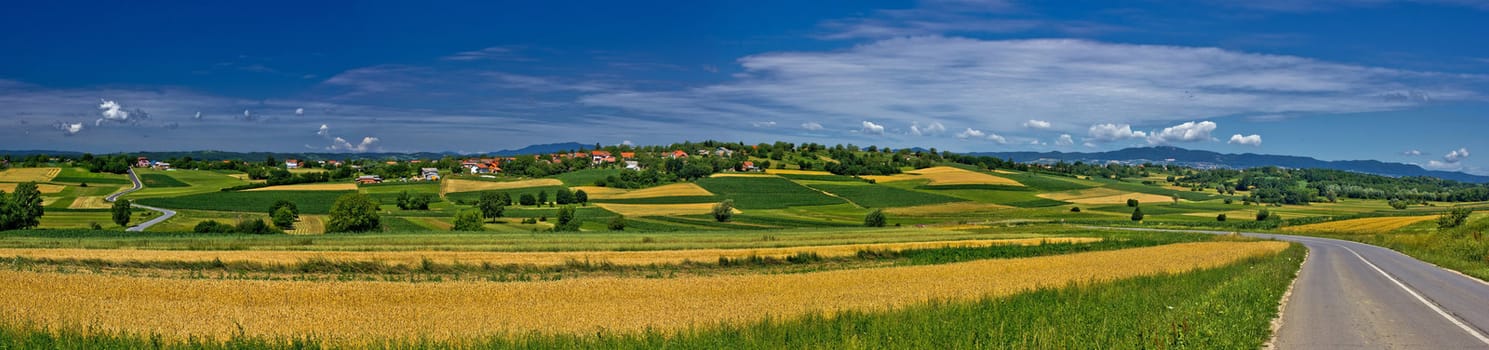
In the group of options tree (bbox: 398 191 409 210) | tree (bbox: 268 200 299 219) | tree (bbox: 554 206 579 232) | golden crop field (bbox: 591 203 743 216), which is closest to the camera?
tree (bbox: 554 206 579 232)

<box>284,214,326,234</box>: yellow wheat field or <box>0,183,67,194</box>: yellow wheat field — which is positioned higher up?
<box>0,183,67,194</box>: yellow wheat field

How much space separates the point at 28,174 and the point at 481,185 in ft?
195

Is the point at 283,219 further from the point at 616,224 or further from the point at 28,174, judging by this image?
the point at 28,174

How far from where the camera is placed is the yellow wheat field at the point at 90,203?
79.8 m

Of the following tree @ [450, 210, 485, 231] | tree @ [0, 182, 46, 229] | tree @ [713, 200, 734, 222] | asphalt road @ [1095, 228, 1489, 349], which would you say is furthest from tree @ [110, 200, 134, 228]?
asphalt road @ [1095, 228, 1489, 349]

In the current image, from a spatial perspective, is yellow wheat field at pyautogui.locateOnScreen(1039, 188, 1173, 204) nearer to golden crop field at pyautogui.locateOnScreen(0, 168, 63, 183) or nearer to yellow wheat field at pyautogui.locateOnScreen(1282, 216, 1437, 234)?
yellow wheat field at pyautogui.locateOnScreen(1282, 216, 1437, 234)

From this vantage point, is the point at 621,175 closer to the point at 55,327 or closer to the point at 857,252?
the point at 857,252

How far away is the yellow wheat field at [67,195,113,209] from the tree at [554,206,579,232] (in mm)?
50909

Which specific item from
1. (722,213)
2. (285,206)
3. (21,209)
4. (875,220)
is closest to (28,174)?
(21,209)

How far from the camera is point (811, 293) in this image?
1872 cm

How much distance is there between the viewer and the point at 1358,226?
225ft

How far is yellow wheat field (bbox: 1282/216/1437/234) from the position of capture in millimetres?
63156

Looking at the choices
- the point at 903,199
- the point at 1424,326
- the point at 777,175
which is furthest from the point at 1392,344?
the point at 777,175

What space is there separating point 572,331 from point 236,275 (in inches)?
688
